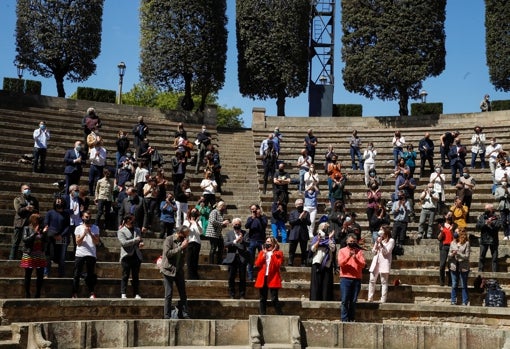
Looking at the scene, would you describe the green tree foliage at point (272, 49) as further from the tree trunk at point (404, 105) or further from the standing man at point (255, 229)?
the standing man at point (255, 229)

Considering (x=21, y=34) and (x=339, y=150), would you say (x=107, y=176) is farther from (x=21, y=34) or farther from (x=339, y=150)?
(x=21, y=34)

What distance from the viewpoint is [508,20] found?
A: 116ft

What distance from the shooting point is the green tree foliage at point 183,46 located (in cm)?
3569

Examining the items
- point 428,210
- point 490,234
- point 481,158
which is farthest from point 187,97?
point 490,234

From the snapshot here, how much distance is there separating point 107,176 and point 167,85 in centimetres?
1739

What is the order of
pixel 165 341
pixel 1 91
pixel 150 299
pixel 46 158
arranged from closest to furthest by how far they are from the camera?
pixel 165 341, pixel 150 299, pixel 46 158, pixel 1 91

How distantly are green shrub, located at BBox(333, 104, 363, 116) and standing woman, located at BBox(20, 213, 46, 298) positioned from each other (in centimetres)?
2393

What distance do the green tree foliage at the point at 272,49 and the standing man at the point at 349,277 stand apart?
884 inches

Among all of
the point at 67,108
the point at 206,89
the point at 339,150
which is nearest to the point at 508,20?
the point at 339,150

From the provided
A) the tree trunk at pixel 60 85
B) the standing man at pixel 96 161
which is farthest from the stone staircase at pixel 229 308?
the tree trunk at pixel 60 85

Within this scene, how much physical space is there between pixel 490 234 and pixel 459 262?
198 cm

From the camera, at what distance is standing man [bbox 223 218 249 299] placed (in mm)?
16234

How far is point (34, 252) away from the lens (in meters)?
14.6

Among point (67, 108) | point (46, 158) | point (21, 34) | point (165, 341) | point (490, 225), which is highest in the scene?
point (21, 34)
